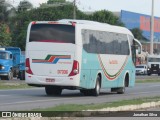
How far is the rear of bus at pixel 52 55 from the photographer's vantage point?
1068 inches

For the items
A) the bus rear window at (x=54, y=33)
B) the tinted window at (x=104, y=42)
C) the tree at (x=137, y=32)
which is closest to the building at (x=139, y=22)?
the tree at (x=137, y=32)

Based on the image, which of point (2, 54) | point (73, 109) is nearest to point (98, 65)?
point (73, 109)

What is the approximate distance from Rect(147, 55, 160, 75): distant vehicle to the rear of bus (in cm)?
6267

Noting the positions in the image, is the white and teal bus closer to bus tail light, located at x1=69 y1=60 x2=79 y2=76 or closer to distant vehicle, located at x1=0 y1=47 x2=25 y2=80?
bus tail light, located at x1=69 y1=60 x2=79 y2=76

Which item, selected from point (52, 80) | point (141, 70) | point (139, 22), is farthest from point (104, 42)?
point (139, 22)

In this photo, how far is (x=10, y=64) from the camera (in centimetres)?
5131

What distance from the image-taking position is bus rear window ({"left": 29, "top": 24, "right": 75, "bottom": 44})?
27312 millimetres

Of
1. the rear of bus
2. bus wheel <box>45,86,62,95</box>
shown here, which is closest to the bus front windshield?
bus wheel <box>45,86,62,95</box>

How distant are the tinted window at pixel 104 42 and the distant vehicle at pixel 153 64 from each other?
56725mm

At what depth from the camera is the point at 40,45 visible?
2745 centimetres

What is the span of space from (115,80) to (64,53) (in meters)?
5.53

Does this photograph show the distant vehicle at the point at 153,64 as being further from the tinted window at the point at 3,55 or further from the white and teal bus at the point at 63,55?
the white and teal bus at the point at 63,55

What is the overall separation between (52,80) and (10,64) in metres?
24.6

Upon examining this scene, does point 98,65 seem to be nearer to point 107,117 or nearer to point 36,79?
point 36,79
